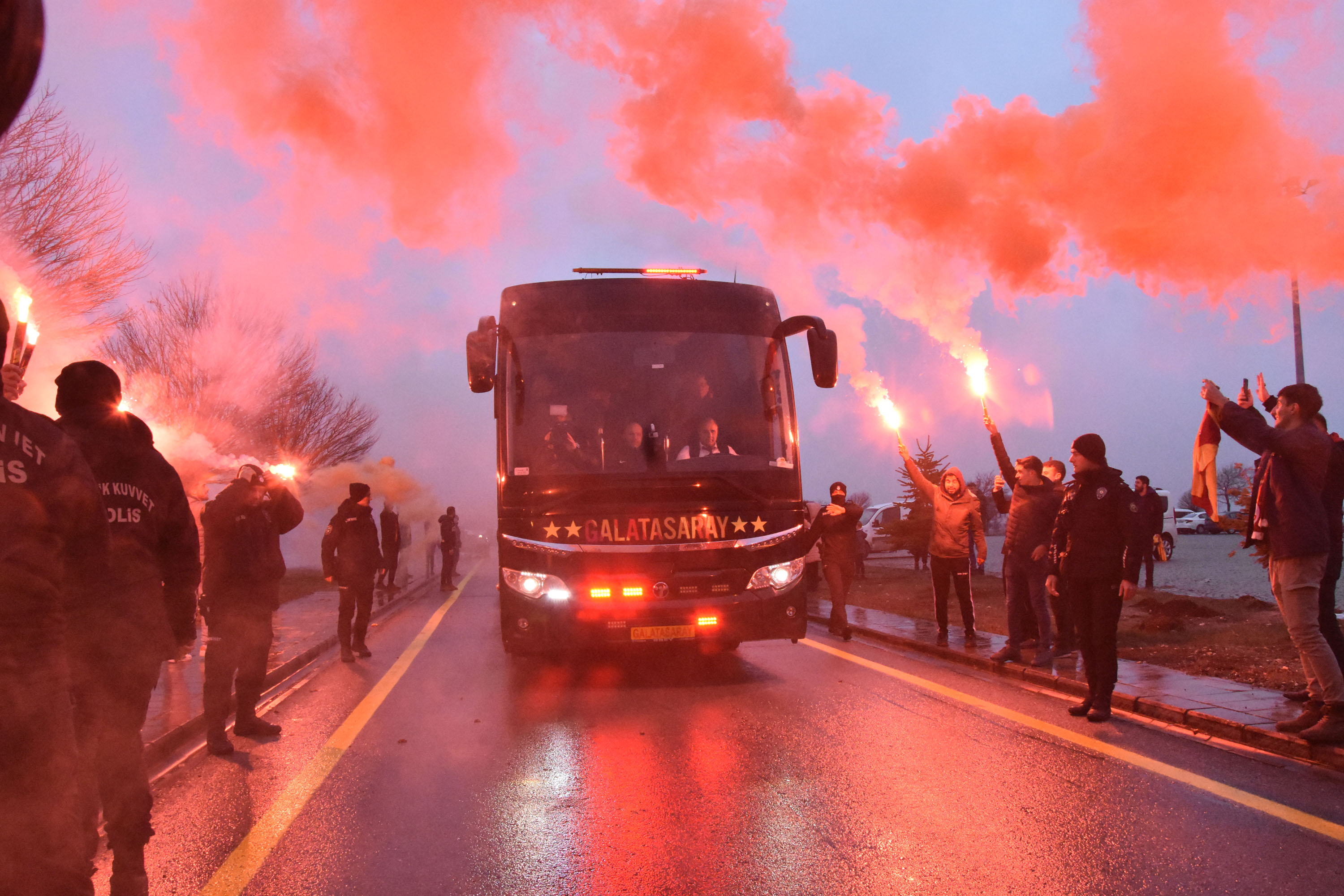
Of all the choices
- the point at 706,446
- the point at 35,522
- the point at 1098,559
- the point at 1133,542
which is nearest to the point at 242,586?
the point at 706,446

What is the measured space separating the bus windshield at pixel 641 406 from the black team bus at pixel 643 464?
1 cm

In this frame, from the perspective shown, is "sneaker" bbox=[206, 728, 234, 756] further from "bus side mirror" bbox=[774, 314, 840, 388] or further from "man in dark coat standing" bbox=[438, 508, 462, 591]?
"man in dark coat standing" bbox=[438, 508, 462, 591]

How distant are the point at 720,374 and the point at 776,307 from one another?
1.03 metres

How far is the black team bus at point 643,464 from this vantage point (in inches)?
321

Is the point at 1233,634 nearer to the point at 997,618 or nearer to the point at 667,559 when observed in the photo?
the point at 997,618

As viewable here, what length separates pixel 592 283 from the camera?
888 cm

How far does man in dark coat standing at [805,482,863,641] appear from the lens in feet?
40.3

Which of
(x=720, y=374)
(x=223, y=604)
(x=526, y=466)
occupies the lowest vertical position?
(x=223, y=604)

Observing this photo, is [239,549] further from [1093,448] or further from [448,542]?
[448,542]

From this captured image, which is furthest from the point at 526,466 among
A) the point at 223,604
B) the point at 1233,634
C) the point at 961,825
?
→ the point at 1233,634

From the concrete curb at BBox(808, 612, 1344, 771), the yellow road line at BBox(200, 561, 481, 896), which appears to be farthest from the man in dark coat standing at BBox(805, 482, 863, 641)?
the yellow road line at BBox(200, 561, 481, 896)

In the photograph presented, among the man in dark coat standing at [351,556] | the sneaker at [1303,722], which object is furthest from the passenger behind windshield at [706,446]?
the man in dark coat standing at [351,556]

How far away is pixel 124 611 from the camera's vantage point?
3814mm

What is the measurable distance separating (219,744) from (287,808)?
69.1 inches
